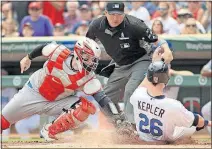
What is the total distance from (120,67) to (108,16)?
84cm

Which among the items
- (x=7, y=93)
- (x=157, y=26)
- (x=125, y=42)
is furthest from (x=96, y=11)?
(x=125, y=42)

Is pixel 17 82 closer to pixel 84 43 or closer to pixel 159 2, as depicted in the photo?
pixel 159 2

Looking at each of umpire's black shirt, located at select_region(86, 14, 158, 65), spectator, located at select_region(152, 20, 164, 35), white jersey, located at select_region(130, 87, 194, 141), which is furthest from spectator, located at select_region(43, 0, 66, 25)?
white jersey, located at select_region(130, 87, 194, 141)

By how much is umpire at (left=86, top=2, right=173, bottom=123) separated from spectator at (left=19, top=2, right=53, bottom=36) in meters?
4.36

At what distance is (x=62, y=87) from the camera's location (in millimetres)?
8492

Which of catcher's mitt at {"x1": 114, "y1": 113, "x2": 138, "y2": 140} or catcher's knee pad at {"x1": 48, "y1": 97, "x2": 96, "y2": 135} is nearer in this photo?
catcher's knee pad at {"x1": 48, "y1": 97, "x2": 96, "y2": 135}

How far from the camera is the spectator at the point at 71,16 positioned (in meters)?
14.3

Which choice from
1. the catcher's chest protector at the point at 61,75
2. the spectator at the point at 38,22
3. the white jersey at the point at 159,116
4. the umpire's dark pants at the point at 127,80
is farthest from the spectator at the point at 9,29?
the white jersey at the point at 159,116

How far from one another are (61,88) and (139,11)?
216 inches

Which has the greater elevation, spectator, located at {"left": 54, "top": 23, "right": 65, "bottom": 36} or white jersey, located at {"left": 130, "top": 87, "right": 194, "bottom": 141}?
white jersey, located at {"left": 130, "top": 87, "right": 194, "bottom": 141}

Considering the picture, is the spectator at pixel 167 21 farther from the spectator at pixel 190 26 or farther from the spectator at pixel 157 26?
the spectator at pixel 157 26

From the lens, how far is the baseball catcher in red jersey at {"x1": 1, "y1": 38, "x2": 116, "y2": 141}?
8.28 metres

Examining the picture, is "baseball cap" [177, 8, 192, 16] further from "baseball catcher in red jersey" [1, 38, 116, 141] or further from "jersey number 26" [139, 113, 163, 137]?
"jersey number 26" [139, 113, 163, 137]

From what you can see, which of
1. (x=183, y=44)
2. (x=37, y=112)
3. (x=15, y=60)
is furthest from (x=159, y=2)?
(x=37, y=112)
